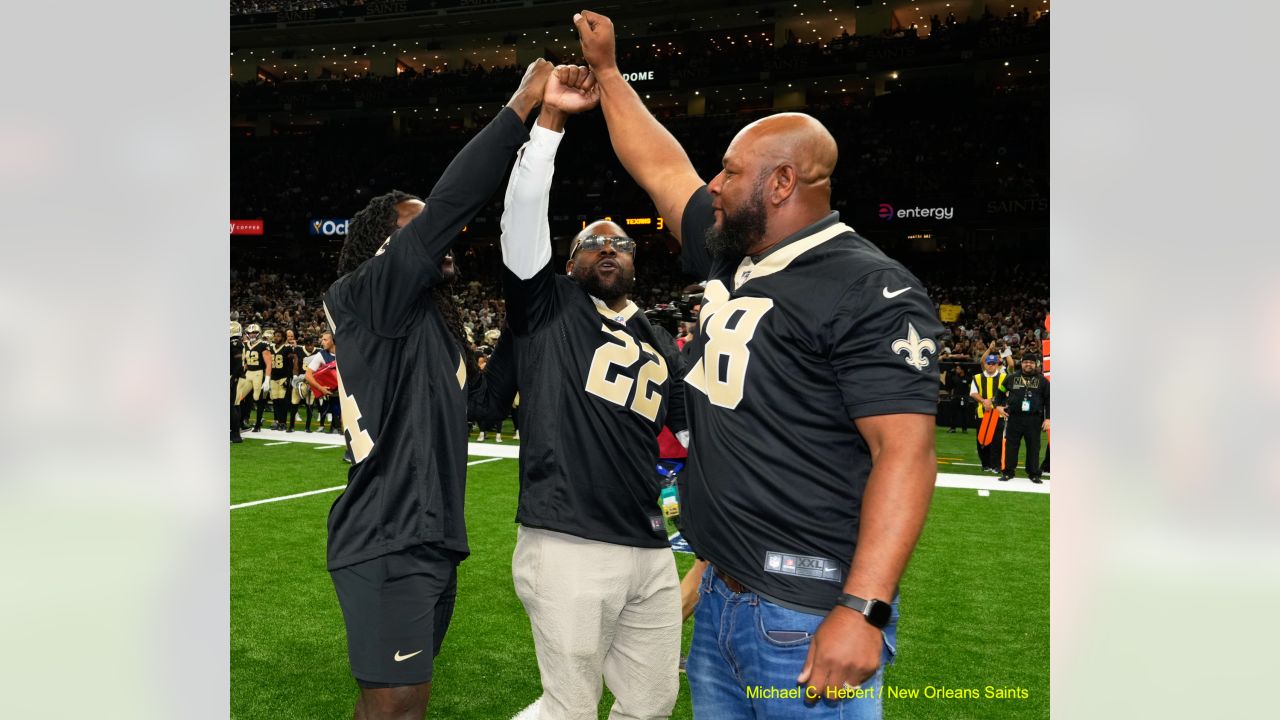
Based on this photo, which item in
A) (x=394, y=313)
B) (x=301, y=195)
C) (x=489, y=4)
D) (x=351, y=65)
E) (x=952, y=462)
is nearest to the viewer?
(x=394, y=313)

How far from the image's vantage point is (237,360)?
1612 cm

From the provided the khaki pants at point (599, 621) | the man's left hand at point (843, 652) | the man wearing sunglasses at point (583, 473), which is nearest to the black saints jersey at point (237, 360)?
the man wearing sunglasses at point (583, 473)

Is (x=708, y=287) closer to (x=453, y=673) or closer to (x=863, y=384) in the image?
(x=863, y=384)

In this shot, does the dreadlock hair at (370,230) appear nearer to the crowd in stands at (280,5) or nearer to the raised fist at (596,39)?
the raised fist at (596,39)

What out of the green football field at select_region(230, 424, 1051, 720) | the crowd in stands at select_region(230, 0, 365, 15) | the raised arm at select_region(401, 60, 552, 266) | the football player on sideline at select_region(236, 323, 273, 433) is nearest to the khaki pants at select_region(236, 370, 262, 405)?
the football player on sideline at select_region(236, 323, 273, 433)

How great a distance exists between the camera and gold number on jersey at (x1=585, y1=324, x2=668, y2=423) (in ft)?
10.3

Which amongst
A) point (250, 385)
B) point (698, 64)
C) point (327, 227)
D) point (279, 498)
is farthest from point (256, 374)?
point (698, 64)

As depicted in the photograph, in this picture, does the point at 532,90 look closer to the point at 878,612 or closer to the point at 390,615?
the point at 390,615

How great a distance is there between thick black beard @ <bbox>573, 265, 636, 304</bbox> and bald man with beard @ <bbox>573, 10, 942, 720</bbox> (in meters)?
1.02

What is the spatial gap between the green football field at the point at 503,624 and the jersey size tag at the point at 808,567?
268 cm

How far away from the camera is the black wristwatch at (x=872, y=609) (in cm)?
180

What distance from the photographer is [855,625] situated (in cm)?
180
